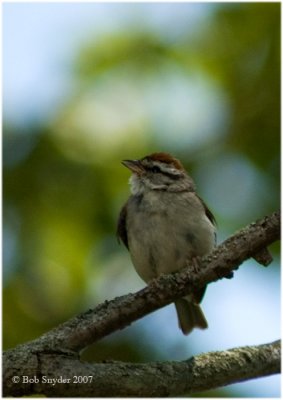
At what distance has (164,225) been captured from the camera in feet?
19.8

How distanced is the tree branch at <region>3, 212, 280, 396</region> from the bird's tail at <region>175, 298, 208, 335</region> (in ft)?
6.03

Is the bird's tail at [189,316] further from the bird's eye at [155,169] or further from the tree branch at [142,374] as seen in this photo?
the tree branch at [142,374]

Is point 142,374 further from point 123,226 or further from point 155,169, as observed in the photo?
point 155,169

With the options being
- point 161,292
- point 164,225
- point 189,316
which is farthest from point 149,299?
point 189,316

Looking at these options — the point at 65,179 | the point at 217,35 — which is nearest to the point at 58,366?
the point at 65,179

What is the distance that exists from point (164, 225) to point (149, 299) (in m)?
1.80

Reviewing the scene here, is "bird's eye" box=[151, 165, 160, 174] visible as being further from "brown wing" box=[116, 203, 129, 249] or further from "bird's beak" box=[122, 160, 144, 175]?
"brown wing" box=[116, 203, 129, 249]

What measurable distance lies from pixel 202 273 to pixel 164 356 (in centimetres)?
103

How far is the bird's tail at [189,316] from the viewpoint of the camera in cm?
629

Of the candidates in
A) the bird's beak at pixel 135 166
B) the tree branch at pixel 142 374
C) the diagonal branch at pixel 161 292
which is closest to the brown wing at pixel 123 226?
the bird's beak at pixel 135 166

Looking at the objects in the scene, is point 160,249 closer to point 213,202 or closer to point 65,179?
point 213,202

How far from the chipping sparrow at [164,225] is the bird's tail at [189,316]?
2 centimetres

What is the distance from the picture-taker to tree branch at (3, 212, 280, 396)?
4.17 m

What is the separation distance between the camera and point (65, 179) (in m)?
5.51
